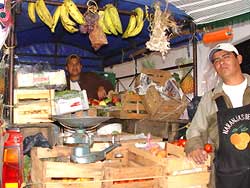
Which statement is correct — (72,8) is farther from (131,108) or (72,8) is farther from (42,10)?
(131,108)

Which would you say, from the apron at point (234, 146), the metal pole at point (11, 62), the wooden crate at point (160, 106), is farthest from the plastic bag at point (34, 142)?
the apron at point (234, 146)

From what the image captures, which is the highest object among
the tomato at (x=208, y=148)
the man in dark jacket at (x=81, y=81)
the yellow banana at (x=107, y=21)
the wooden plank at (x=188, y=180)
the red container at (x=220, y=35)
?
the yellow banana at (x=107, y=21)

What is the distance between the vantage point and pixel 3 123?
11.3ft

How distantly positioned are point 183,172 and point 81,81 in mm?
3871

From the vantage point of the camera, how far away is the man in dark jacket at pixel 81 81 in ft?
19.5

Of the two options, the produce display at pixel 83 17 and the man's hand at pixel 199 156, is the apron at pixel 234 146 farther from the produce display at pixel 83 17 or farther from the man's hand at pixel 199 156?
the produce display at pixel 83 17

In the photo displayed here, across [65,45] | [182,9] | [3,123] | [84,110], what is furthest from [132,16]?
[65,45]

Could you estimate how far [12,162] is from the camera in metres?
3.23

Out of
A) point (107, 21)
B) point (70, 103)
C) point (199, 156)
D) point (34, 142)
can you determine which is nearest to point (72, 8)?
point (107, 21)

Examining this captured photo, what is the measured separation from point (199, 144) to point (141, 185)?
0.65 metres

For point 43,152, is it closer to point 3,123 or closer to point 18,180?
point 18,180

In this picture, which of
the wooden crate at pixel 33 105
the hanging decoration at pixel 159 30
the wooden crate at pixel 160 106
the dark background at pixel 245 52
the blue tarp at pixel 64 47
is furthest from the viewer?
the blue tarp at pixel 64 47

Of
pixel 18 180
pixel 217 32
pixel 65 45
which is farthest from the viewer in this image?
pixel 65 45

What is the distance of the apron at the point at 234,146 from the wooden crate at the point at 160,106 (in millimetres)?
1996
